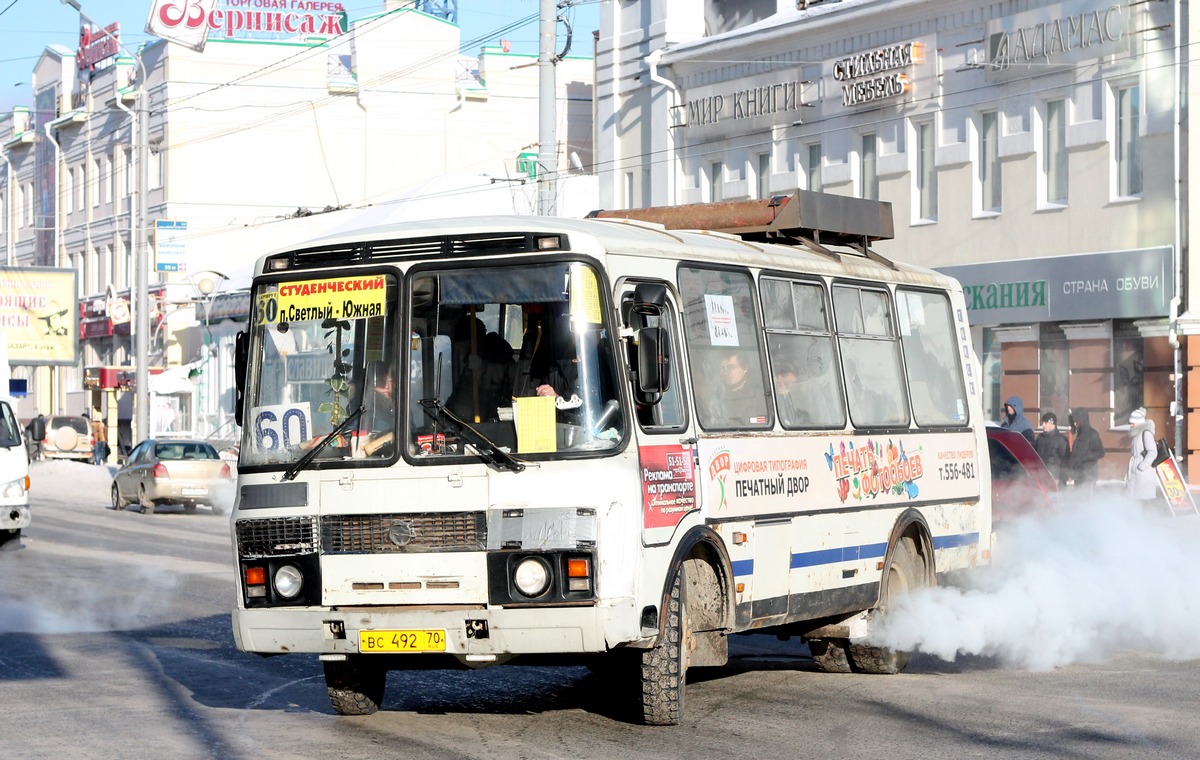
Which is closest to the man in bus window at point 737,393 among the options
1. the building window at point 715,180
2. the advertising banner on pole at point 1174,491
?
the advertising banner on pole at point 1174,491

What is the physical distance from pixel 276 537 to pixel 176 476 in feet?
87.2

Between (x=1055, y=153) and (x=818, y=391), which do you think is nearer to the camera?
(x=818, y=391)

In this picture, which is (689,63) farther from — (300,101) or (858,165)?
(300,101)

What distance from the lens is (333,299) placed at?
32.2 ft

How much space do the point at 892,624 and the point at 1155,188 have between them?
60.4 ft

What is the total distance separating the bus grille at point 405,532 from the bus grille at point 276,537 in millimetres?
78

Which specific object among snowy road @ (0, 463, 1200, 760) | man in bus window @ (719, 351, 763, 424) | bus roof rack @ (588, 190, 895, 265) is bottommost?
snowy road @ (0, 463, 1200, 760)

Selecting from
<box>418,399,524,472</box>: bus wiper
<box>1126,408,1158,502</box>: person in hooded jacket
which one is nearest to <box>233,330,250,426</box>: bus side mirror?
<box>418,399,524,472</box>: bus wiper

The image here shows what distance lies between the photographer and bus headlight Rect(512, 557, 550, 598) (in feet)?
29.9

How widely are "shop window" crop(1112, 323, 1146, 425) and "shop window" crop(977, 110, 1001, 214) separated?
3.60m

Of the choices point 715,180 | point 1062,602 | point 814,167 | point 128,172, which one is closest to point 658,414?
point 1062,602

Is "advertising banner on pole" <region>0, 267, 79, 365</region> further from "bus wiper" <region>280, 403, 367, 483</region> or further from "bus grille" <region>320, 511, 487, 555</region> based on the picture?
"bus grille" <region>320, 511, 487, 555</region>

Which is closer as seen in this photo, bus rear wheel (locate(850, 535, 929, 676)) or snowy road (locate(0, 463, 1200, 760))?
snowy road (locate(0, 463, 1200, 760))

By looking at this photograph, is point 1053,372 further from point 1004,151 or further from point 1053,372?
point 1004,151
